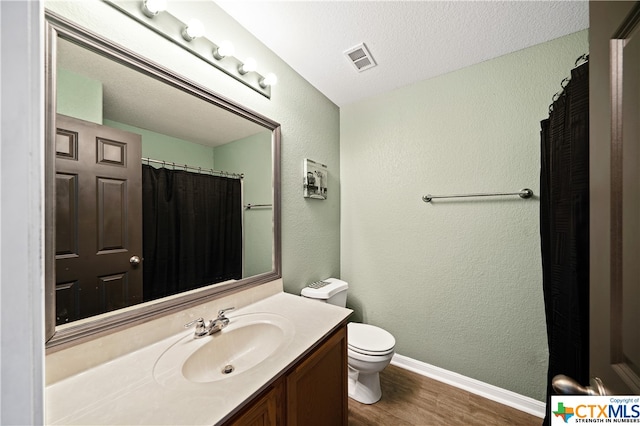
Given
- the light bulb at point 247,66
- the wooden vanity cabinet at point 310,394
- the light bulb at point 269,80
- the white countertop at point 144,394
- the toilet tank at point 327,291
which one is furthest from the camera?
the toilet tank at point 327,291

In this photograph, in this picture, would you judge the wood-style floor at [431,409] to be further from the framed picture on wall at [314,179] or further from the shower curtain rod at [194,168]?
the shower curtain rod at [194,168]

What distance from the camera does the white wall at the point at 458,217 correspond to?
1.42m

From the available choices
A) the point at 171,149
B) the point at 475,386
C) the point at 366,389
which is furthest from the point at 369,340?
the point at 171,149

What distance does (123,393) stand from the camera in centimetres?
65

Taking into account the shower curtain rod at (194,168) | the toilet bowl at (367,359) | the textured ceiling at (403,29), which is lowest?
the toilet bowl at (367,359)

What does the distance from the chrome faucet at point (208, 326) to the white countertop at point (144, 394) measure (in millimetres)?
119

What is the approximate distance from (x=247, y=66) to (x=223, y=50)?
0.14 meters

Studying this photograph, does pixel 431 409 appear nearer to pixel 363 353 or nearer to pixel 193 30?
pixel 363 353

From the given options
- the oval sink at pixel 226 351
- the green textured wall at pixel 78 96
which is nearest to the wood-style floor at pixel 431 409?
the oval sink at pixel 226 351

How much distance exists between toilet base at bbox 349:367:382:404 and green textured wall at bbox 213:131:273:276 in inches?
38.1

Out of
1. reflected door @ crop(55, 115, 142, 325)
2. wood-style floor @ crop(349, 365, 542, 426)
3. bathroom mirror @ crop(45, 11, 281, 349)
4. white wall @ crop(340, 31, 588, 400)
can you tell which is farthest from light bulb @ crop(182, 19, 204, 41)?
wood-style floor @ crop(349, 365, 542, 426)

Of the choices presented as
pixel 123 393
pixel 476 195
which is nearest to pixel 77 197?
pixel 123 393

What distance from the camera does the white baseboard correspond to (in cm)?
141

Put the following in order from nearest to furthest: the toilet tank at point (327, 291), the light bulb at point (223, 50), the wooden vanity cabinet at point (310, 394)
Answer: the wooden vanity cabinet at point (310, 394)
the light bulb at point (223, 50)
the toilet tank at point (327, 291)
